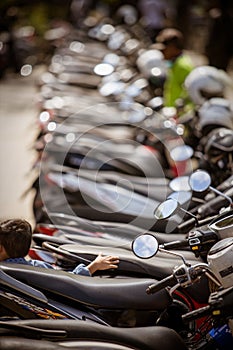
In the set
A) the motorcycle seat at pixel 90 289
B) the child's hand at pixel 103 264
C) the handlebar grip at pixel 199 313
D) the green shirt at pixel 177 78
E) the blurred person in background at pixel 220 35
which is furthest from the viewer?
the blurred person in background at pixel 220 35

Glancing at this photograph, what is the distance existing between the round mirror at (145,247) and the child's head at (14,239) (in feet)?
2.41

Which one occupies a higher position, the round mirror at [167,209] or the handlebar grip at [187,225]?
the round mirror at [167,209]

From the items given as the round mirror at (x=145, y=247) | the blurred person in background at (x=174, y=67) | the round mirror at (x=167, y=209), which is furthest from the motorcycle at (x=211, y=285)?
the blurred person in background at (x=174, y=67)

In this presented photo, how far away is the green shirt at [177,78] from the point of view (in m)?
8.16

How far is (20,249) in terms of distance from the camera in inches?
152

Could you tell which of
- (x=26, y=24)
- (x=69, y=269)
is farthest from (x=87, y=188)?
(x=26, y=24)

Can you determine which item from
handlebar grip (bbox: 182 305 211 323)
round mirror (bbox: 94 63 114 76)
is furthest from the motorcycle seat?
round mirror (bbox: 94 63 114 76)

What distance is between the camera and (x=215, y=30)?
1151cm

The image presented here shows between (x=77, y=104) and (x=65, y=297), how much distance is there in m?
5.39

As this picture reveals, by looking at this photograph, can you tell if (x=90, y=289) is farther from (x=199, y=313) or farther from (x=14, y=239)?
(x=199, y=313)

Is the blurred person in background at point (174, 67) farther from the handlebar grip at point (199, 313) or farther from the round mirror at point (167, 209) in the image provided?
the handlebar grip at point (199, 313)

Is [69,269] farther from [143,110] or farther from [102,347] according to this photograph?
[143,110]

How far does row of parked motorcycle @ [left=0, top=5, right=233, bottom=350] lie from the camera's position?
10.4 ft

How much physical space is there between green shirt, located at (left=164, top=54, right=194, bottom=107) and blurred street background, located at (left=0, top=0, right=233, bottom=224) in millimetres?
1800
